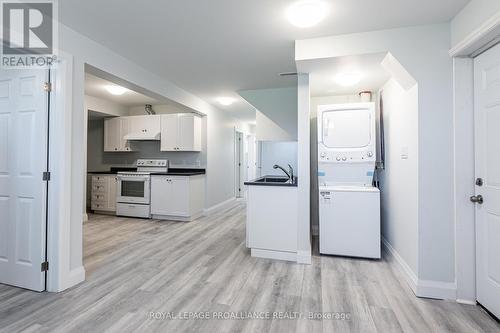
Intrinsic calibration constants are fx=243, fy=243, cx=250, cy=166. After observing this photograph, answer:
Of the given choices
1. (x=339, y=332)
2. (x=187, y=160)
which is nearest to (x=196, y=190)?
(x=187, y=160)

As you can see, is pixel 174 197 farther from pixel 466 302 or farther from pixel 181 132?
pixel 466 302

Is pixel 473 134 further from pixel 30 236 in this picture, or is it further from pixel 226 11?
pixel 30 236

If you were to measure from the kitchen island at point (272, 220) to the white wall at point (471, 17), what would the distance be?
6.28 ft

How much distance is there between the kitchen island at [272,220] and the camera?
2.84 meters

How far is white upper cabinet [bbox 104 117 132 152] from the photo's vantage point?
5.45 meters

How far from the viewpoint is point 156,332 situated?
160 cm

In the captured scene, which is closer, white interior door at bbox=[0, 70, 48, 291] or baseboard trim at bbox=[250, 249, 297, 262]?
white interior door at bbox=[0, 70, 48, 291]

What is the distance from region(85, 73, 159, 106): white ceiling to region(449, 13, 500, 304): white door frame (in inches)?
174

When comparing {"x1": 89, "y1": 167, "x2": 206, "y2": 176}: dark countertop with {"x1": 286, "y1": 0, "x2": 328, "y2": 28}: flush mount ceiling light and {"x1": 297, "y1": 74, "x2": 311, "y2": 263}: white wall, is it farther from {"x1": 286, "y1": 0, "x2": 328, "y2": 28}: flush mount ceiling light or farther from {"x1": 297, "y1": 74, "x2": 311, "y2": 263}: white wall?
{"x1": 286, "y1": 0, "x2": 328, "y2": 28}: flush mount ceiling light

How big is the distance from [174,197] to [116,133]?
2.23 meters

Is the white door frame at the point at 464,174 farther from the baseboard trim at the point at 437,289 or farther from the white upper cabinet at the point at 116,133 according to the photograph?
the white upper cabinet at the point at 116,133

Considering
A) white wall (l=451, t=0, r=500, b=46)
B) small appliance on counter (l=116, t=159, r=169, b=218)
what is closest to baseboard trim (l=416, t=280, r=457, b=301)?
white wall (l=451, t=0, r=500, b=46)

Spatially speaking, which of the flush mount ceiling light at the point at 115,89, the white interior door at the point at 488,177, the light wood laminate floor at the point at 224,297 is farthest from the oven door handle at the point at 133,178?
the white interior door at the point at 488,177

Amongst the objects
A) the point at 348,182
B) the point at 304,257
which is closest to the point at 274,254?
the point at 304,257
